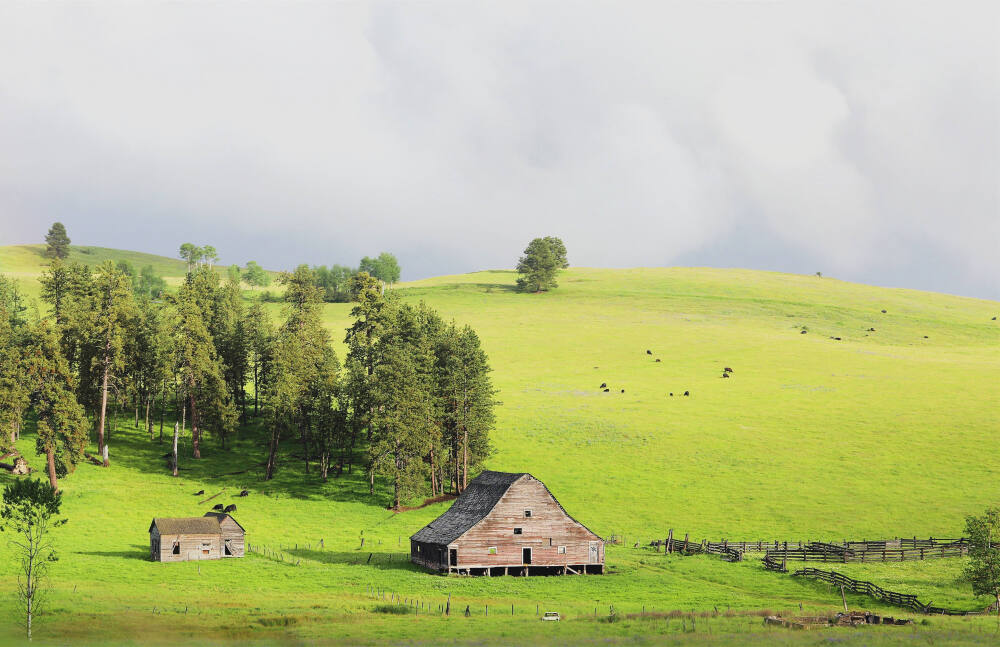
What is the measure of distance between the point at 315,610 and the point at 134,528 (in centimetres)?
3127

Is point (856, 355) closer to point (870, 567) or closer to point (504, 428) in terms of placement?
point (504, 428)

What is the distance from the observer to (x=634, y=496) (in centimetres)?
7856

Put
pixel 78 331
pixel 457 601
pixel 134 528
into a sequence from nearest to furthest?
pixel 457 601 < pixel 134 528 < pixel 78 331

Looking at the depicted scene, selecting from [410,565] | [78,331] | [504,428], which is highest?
[78,331]

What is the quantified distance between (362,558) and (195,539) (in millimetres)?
12547

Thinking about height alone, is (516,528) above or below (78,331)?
below

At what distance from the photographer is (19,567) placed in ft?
176

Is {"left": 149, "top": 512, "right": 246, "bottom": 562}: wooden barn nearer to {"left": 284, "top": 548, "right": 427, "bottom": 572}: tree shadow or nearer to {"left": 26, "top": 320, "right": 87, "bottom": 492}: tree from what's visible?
{"left": 284, "top": 548, "right": 427, "bottom": 572}: tree shadow

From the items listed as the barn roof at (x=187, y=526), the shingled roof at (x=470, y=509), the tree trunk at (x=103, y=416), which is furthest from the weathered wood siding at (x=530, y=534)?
the tree trunk at (x=103, y=416)

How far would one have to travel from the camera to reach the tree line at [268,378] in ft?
261

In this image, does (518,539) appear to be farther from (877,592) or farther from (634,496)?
(877,592)

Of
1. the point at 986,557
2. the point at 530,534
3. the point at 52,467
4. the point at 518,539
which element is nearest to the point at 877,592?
the point at 986,557

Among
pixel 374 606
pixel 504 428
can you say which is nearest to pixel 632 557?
pixel 374 606

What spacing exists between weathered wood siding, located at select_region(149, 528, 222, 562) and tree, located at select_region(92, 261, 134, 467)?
30425 millimetres
